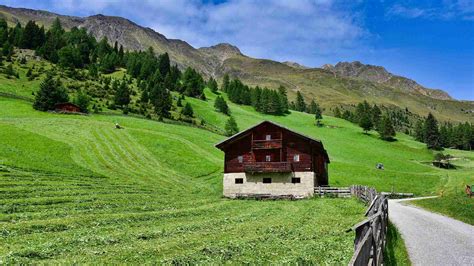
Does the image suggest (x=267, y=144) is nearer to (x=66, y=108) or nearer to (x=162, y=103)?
(x=66, y=108)

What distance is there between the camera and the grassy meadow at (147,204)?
17172 mm

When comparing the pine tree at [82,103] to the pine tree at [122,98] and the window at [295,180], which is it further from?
the window at [295,180]

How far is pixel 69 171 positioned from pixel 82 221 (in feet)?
91.6

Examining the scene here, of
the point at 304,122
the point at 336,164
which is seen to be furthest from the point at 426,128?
the point at 336,164

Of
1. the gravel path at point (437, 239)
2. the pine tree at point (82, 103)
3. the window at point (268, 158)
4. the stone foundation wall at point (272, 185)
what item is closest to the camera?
the gravel path at point (437, 239)

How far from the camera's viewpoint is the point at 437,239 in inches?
848

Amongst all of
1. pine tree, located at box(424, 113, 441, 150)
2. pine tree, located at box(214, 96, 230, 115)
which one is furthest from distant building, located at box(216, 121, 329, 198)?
pine tree, located at box(424, 113, 441, 150)

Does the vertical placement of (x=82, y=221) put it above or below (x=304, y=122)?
below

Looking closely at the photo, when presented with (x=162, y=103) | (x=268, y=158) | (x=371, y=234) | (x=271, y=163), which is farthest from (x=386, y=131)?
(x=371, y=234)

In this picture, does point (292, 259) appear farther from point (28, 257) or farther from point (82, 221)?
point (82, 221)

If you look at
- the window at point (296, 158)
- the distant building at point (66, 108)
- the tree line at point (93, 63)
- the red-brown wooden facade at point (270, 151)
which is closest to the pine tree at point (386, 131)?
the tree line at point (93, 63)

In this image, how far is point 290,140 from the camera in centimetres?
5772

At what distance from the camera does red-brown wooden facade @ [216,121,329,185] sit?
182ft

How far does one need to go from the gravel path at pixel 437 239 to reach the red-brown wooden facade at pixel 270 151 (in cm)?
2460
